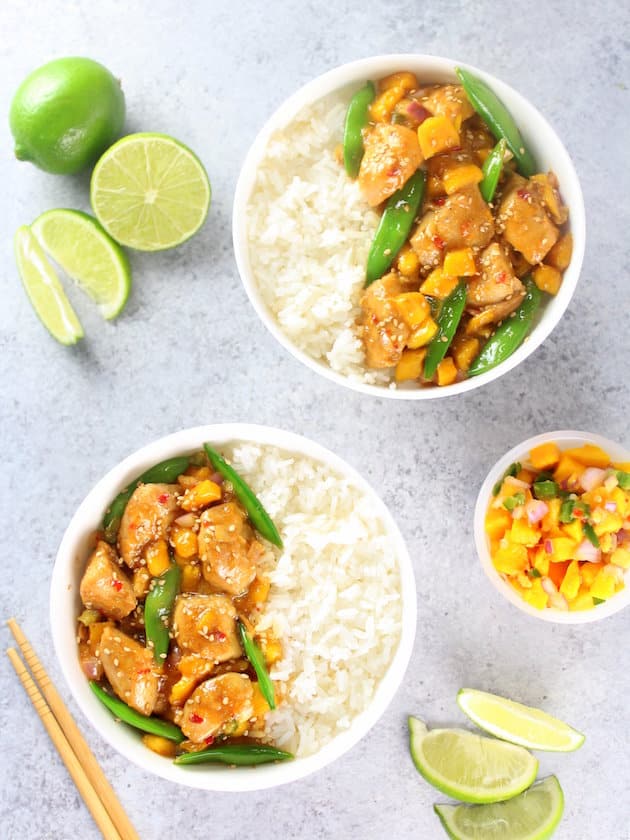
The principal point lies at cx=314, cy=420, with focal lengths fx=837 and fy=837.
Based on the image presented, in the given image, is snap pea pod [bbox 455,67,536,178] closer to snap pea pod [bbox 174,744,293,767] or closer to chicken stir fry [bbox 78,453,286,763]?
chicken stir fry [bbox 78,453,286,763]

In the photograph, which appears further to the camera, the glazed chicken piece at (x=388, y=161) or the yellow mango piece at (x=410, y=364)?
the yellow mango piece at (x=410, y=364)

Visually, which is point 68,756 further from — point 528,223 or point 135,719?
point 528,223

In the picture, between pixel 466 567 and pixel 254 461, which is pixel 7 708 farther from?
pixel 466 567

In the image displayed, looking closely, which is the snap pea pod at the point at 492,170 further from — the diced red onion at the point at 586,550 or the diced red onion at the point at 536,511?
the diced red onion at the point at 586,550

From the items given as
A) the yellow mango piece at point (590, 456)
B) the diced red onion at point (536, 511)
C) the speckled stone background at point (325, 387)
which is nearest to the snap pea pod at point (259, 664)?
the speckled stone background at point (325, 387)

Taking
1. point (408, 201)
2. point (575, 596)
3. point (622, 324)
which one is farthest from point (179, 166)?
point (575, 596)

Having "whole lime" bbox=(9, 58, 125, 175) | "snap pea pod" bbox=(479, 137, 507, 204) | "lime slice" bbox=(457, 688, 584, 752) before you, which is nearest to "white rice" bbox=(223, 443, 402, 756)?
"lime slice" bbox=(457, 688, 584, 752)
